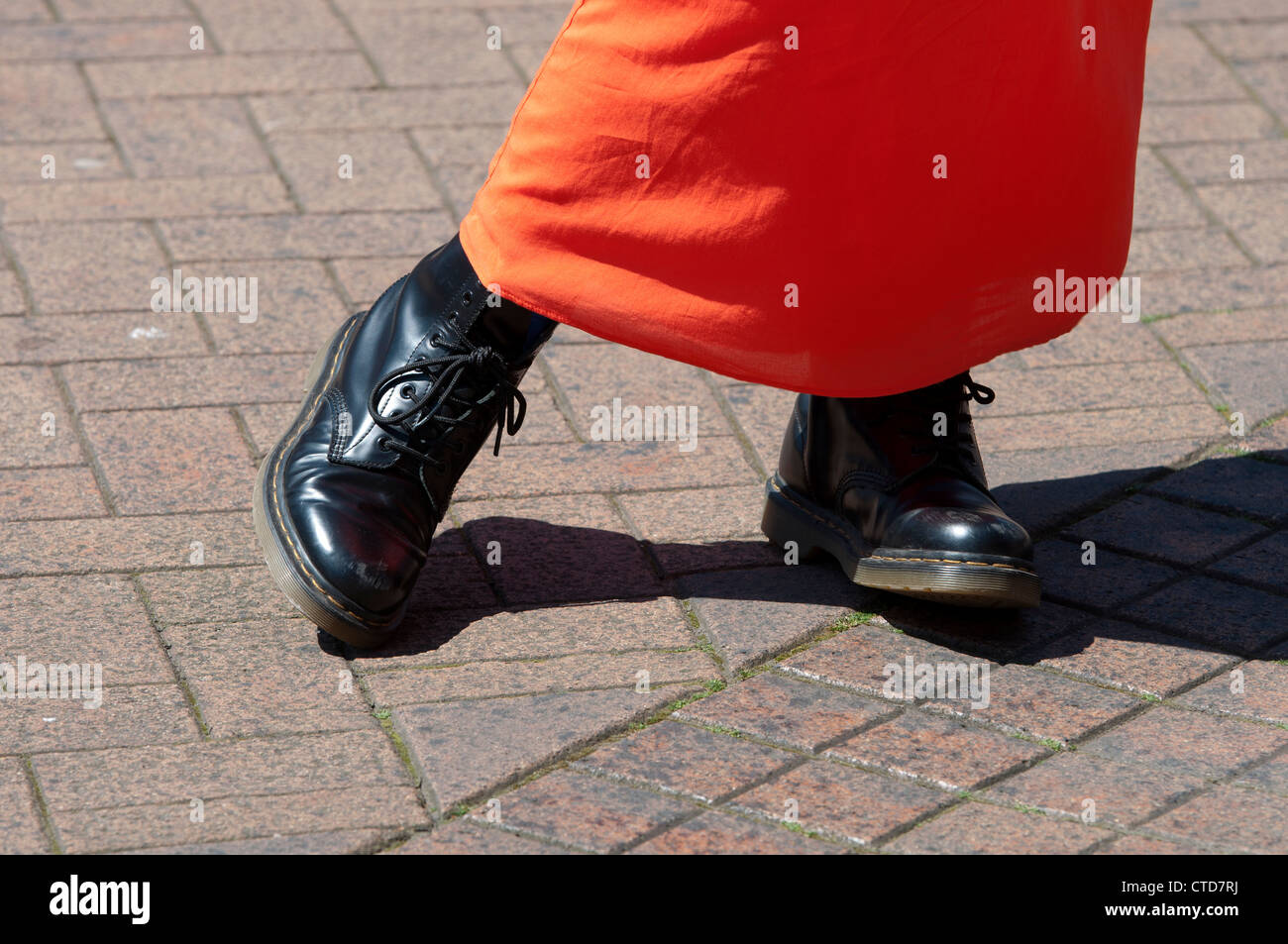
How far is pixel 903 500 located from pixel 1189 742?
53cm

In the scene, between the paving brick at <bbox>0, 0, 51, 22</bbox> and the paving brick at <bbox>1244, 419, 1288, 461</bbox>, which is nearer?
the paving brick at <bbox>1244, 419, 1288, 461</bbox>

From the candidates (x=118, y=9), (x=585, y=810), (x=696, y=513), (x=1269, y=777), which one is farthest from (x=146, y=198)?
(x=1269, y=777)

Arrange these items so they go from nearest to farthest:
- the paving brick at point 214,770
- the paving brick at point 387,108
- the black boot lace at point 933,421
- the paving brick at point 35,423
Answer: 1. the paving brick at point 214,770
2. the black boot lace at point 933,421
3. the paving brick at point 35,423
4. the paving brick at point 387,108

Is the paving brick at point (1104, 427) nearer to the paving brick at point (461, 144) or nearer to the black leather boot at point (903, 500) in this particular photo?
the black leather boot at point (903, 500)

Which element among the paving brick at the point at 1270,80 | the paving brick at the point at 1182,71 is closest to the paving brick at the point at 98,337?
the paving brick at the point at 1182,71

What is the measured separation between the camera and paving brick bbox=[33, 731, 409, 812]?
6.93 ft

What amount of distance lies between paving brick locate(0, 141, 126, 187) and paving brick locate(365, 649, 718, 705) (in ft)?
6.34

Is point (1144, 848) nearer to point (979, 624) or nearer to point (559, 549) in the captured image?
point (979, 624)

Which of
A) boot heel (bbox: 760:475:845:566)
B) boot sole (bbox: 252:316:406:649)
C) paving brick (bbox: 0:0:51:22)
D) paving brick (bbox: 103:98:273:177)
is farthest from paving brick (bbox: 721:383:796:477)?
paving brick (bbox: 0:0:51:22)

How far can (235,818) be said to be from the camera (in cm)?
207

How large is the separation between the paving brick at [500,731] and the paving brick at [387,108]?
209 cm

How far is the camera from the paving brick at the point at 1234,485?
2889 mm

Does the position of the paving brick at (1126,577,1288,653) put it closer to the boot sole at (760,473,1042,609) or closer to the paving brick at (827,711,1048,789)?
the boot sole at (760,473,1042,609)
